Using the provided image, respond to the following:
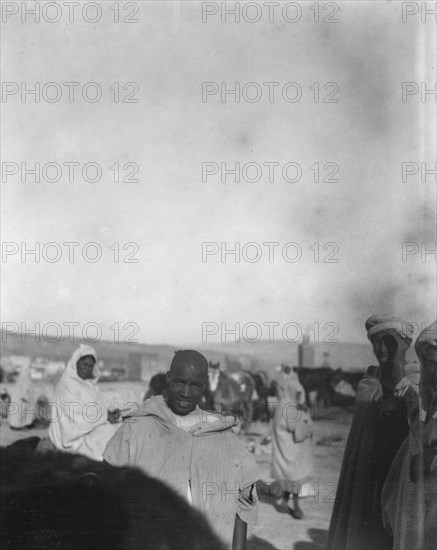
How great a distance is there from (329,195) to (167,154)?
780 millimetres

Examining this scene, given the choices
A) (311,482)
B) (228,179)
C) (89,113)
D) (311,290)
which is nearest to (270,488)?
(311,482)

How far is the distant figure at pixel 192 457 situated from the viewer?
8.57ft

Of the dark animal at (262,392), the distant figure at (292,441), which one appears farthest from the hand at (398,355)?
the dark animal at (262,392)

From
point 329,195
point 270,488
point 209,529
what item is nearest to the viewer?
point 209,529

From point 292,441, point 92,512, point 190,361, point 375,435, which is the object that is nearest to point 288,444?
point 292,441

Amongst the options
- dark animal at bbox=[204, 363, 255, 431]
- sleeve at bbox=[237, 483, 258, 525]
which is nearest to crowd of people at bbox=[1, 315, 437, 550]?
sleeve at bbox=[237, 483, 258, 525]

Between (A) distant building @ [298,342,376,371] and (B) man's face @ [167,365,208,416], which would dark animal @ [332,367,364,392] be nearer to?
(A) distant building @ [298,342,376,371]

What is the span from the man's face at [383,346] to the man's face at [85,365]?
1.36m

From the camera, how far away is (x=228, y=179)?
2867mm

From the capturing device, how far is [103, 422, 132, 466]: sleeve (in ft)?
8.57

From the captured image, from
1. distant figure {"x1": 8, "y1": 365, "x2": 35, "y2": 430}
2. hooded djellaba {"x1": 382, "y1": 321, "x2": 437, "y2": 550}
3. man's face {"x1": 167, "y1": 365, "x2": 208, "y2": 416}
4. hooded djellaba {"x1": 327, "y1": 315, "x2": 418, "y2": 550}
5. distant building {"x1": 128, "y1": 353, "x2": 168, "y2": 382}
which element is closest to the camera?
man's face {"x1": 167, "y1": 365, "x2": 208, "y2": 416}

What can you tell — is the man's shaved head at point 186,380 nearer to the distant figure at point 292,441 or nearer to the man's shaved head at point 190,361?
the man's shaved head at point 190,361

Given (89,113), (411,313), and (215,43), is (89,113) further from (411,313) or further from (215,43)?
(411,313)

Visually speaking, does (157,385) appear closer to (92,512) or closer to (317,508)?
(92,512)
